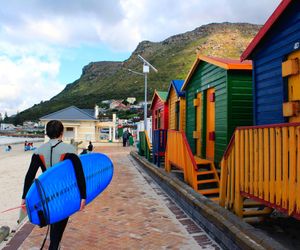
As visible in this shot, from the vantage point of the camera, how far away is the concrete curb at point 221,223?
4102 mm

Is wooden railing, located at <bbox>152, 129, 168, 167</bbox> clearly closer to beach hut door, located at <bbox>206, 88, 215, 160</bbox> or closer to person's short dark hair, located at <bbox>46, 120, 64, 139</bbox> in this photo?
beach hut door, located at <bbox>206, 88, 215, 160</bbox>

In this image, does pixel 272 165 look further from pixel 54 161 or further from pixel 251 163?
pixel 54 161

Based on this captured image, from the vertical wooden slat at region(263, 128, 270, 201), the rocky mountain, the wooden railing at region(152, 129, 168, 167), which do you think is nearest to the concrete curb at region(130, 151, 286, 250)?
the vertical wooden slat at region(263, 128, 270, 201)

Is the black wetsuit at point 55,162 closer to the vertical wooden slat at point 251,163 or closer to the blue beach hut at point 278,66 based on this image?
the vertical wooden slat at point 251,163

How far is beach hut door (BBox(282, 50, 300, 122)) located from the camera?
5.97 metres

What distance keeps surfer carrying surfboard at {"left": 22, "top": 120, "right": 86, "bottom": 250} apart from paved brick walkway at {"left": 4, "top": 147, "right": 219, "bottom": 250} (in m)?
1.46

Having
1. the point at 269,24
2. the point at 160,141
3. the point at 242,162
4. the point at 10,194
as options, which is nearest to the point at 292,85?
the point at 269,24

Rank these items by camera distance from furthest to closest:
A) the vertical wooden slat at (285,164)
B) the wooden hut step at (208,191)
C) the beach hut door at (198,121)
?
the beach hut door at (198,121) → the wooden hut step at (208,191) → the vertical wooden slat at (285,164)

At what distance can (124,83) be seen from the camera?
463 ft

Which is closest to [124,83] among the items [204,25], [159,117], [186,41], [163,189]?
[186,41]

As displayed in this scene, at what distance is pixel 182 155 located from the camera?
8.77m

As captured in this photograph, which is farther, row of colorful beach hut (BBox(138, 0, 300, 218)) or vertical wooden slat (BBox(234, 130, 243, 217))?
vertical wooden slat (BBox(234, 130, 243, 217))

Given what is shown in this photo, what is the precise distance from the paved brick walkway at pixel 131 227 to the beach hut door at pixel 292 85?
103 inches

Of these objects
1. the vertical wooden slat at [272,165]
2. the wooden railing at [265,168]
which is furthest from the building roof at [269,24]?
the vertical wooden slat at [272,165]
